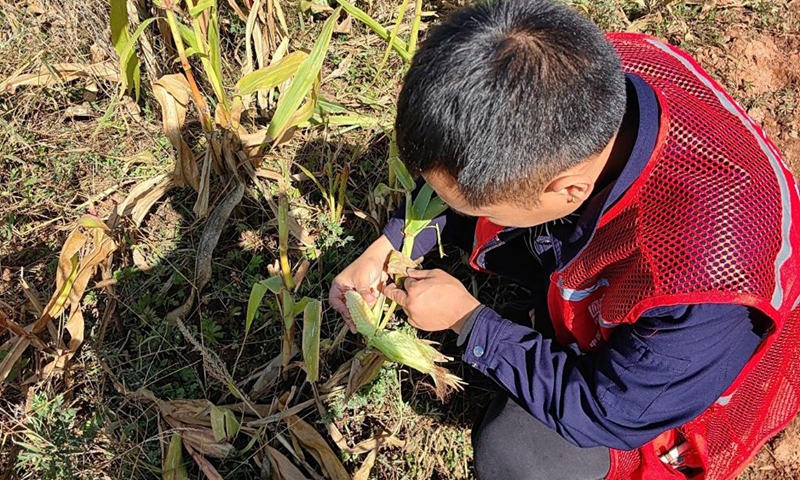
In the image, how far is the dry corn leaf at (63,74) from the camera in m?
1.95

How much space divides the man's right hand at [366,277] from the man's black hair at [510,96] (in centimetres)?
60

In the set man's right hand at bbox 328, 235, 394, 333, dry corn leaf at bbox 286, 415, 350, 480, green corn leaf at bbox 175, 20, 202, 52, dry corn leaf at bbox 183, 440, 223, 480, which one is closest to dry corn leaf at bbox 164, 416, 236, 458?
dry corn leaf at bbox 183, 440, 223, 480

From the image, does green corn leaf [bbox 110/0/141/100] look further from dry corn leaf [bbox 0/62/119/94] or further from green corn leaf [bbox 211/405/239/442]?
green corn leaf [bbox 211/405/239/442]

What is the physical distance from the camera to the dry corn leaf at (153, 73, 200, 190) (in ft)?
5.46

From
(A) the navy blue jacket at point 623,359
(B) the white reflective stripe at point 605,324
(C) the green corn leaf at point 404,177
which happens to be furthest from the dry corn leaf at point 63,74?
(B) the white reflective stripe at point 605,324

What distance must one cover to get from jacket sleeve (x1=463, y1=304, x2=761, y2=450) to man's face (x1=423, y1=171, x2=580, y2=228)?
0.24m

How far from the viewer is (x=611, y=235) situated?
1.16m

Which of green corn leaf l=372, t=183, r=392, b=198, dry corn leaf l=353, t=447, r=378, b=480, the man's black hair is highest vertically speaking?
the man's black hair

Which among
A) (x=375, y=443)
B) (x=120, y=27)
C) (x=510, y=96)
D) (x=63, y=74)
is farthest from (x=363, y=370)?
(x=63, y=74)

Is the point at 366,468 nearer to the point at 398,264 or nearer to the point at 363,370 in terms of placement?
the point at 363,370

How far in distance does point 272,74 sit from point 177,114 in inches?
13.9

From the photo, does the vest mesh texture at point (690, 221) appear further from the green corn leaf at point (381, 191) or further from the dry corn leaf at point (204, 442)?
the dry corn leaf at point (204, 442)

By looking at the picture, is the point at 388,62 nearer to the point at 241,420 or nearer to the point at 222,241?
the point at 222,241

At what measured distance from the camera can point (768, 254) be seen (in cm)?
104
